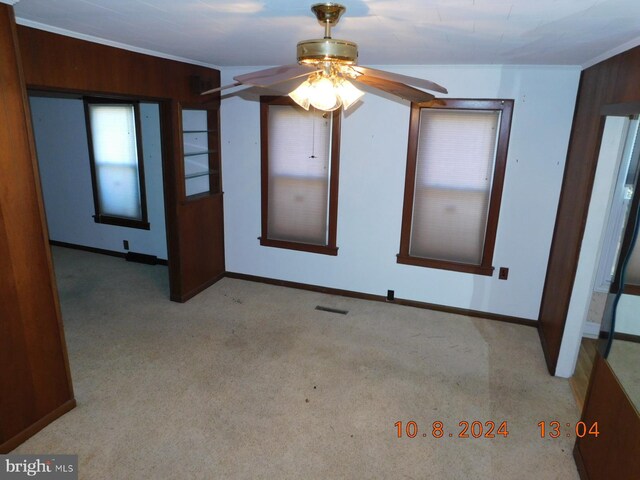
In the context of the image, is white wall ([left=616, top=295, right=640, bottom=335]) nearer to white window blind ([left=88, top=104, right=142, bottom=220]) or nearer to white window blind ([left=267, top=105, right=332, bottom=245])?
white window blind ([left=267, top=105, right=332, bottom=245])

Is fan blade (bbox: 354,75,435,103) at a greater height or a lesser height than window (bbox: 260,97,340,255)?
greater

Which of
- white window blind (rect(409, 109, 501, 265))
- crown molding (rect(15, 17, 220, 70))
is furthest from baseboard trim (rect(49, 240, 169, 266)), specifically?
white window blind (rect(409, 109, 501, 265))

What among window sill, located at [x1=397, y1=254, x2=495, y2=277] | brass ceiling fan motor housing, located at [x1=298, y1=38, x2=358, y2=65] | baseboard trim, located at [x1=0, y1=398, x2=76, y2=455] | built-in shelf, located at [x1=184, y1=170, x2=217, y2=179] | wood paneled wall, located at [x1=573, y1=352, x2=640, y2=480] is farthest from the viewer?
built-in shelf, located at [x1=184, y1=170, x2=217, y2=179]

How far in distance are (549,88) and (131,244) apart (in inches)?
196

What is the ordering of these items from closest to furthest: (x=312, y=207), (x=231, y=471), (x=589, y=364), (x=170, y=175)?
1. (x=231, y=471)
2. (x=589, y=364)
3. (x=170, y=175)
4. (x=312, y=207)

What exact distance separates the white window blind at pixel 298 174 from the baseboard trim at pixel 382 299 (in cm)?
52

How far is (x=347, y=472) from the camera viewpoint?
7.48 ft

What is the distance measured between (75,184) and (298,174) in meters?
3.30

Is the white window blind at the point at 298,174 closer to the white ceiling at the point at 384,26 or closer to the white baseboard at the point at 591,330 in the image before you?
the white ceiling at the point at 384,26

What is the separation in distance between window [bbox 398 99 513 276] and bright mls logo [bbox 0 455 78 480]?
3099 millimetres

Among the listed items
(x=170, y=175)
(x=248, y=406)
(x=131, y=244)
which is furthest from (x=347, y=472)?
(x=131, y=244)

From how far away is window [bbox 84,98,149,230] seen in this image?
5027 millimetres

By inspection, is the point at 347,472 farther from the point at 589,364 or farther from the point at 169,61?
the point at 169,61

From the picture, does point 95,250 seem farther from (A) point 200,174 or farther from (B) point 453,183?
(B) point 453,183
